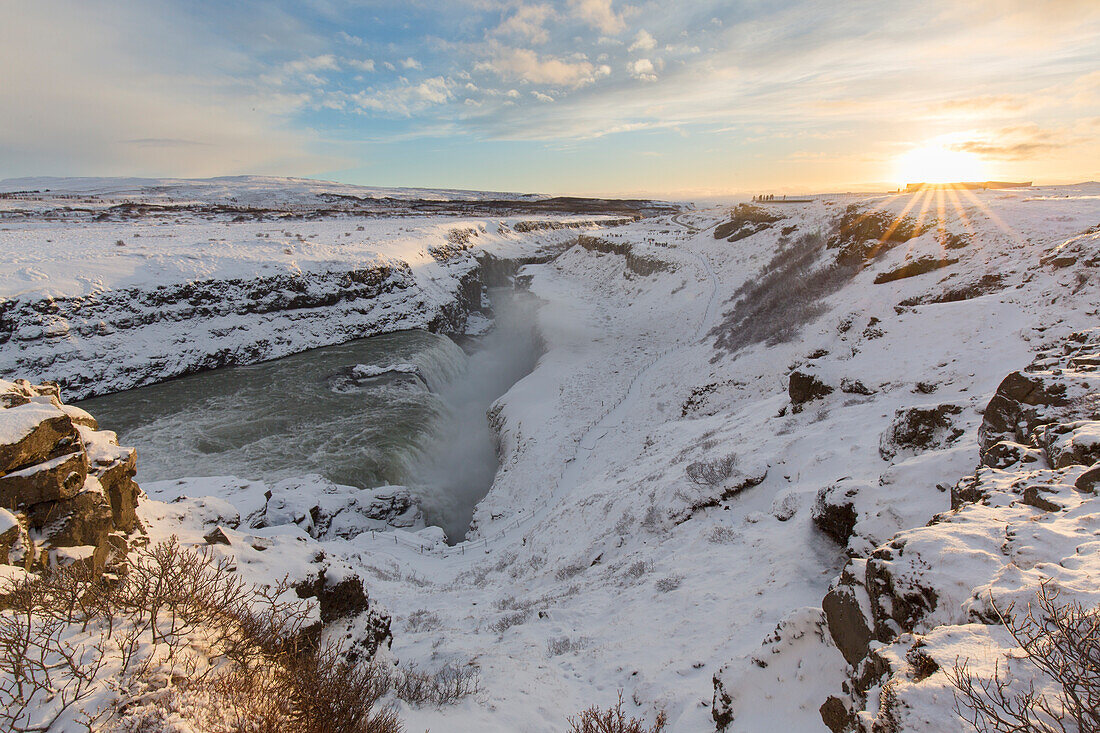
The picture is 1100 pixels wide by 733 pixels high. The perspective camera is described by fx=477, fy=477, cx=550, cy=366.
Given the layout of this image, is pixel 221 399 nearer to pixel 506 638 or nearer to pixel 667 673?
pixel 506 638

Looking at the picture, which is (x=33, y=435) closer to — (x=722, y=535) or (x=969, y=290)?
(x=722, y=535)

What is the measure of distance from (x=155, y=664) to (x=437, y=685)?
136 inches

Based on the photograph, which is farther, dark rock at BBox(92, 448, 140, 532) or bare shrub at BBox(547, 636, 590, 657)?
bare shrub at BBox(547, 636, 590, 657)

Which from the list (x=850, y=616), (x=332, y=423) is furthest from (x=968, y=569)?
(x=332, y=423)

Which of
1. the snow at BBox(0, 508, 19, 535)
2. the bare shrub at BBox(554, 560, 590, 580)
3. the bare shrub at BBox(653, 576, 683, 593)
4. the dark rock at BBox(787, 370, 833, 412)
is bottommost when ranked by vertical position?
the bare shrub at BBox(554, 560, 590, 580)

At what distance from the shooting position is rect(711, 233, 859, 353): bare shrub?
69.8 ft

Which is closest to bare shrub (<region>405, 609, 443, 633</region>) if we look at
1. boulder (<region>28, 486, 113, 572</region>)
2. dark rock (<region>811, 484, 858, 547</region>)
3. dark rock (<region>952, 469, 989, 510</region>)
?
boulder (<region>28, 486, 113, 572</region>)

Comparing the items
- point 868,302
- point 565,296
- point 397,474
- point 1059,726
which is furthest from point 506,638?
point 565,296

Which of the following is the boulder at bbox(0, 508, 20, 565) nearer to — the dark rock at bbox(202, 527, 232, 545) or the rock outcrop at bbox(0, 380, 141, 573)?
the rock outcrop at bbox(0, 380, 141, 573)

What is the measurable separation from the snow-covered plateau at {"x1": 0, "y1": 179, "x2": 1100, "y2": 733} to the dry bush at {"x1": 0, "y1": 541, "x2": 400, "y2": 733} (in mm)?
207

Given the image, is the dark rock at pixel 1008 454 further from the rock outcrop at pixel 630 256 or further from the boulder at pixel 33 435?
the rock outcrop at pixel 630 256

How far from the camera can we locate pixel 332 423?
69.3 feet

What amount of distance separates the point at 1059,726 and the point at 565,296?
39510mm

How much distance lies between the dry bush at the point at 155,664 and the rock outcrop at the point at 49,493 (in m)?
0.44
